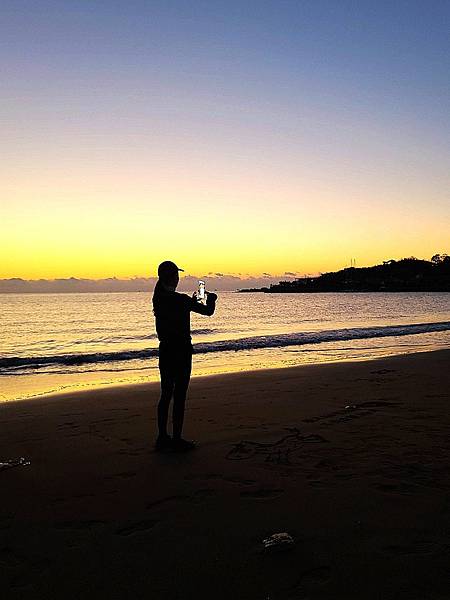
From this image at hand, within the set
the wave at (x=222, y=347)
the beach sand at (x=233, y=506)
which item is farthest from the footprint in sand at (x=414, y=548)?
the wave at (x=222, y=347)

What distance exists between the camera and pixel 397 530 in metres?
3.52

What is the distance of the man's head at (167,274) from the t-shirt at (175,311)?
0.35ft

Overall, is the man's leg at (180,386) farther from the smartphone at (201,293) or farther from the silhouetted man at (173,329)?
the smartphone at (201,293)

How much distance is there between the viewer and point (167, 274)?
5.75m

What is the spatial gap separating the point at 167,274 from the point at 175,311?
431mm

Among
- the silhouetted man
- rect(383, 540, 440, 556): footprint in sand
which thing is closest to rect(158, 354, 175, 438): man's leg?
the silhouetted man

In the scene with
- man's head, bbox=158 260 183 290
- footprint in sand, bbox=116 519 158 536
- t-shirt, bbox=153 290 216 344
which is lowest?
footprint in sand, bbox=116 519 158 536

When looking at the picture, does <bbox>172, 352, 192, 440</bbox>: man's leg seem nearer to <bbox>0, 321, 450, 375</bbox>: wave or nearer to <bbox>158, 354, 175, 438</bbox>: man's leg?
<bbox>158, 354, 175, 438</bbox>: man's leg

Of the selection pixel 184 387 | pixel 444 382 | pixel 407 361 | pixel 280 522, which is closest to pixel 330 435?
pixel 184 387

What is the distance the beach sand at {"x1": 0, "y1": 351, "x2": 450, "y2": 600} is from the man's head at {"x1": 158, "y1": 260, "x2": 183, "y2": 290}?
1.92 m

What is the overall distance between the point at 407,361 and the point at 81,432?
10.2m

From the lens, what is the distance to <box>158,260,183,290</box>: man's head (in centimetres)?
574

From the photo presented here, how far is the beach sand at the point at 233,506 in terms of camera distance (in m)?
2.97

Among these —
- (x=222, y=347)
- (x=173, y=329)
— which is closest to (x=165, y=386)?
(x=173, y=329)
